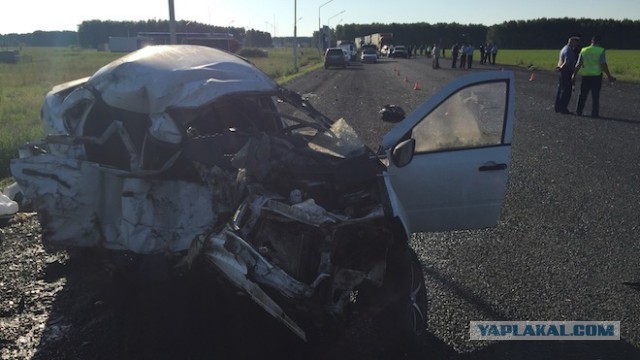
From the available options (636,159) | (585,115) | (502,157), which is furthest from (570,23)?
(502,157)

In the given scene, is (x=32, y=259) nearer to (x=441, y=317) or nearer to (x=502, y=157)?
(x=441, y=317)

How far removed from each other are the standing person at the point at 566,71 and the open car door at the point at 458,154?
1123 centimetres

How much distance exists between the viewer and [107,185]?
13.3 feet

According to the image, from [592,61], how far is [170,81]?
1230cm

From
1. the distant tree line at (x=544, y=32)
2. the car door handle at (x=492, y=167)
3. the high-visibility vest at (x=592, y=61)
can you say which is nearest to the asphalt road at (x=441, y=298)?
the car door handle at (x=492, y=167)

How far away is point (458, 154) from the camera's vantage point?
4.20 m

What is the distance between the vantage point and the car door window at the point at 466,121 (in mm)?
4188

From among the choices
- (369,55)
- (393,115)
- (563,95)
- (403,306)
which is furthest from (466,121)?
(369,55)

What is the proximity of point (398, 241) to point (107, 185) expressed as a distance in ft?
6.87

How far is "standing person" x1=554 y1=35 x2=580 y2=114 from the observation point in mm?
14266

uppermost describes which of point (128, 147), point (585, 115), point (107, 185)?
point (128, 147)

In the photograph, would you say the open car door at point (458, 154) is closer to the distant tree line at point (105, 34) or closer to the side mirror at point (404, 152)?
the side mirror at point (404, 152)

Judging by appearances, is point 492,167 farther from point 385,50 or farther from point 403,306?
point 385,50

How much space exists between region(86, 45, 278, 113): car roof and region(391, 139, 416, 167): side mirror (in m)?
1.18
